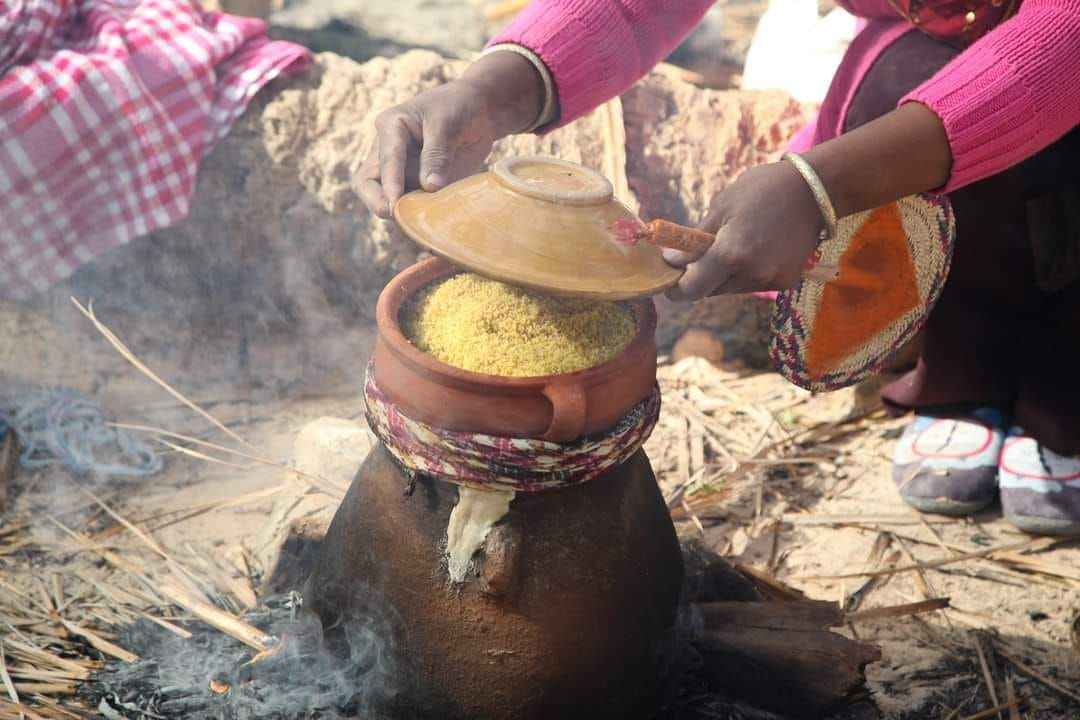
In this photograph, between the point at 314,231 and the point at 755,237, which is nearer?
the point at 755,237

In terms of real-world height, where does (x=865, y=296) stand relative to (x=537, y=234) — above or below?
below

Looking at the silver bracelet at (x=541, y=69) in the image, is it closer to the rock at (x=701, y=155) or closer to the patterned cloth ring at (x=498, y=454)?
the patterned cloth ring at (x=498, y=454)

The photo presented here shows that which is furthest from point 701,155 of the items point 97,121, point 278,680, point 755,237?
point 278,680

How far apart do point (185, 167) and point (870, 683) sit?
294cm

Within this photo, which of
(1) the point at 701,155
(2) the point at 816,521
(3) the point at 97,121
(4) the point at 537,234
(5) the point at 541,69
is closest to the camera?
(4) the point at 537,234

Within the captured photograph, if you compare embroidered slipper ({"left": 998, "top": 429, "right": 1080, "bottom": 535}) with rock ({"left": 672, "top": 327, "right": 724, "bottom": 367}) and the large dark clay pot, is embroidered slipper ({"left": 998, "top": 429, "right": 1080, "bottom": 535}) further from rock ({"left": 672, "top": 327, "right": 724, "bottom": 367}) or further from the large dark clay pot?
the large dark clay pot

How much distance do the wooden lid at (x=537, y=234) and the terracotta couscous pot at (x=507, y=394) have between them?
0.19m

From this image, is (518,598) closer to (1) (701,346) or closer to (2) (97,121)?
(1) (701,346)

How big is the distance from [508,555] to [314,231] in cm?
248

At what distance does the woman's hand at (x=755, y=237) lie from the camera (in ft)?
6.07

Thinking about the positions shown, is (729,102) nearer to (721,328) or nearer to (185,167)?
(721,328)

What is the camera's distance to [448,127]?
88.4 inches

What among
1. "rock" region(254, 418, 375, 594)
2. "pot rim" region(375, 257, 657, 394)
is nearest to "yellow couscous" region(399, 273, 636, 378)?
"pot rim" region(375, 257, 657, 394)

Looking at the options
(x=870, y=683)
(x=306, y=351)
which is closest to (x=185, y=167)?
(x=306, y=351)
